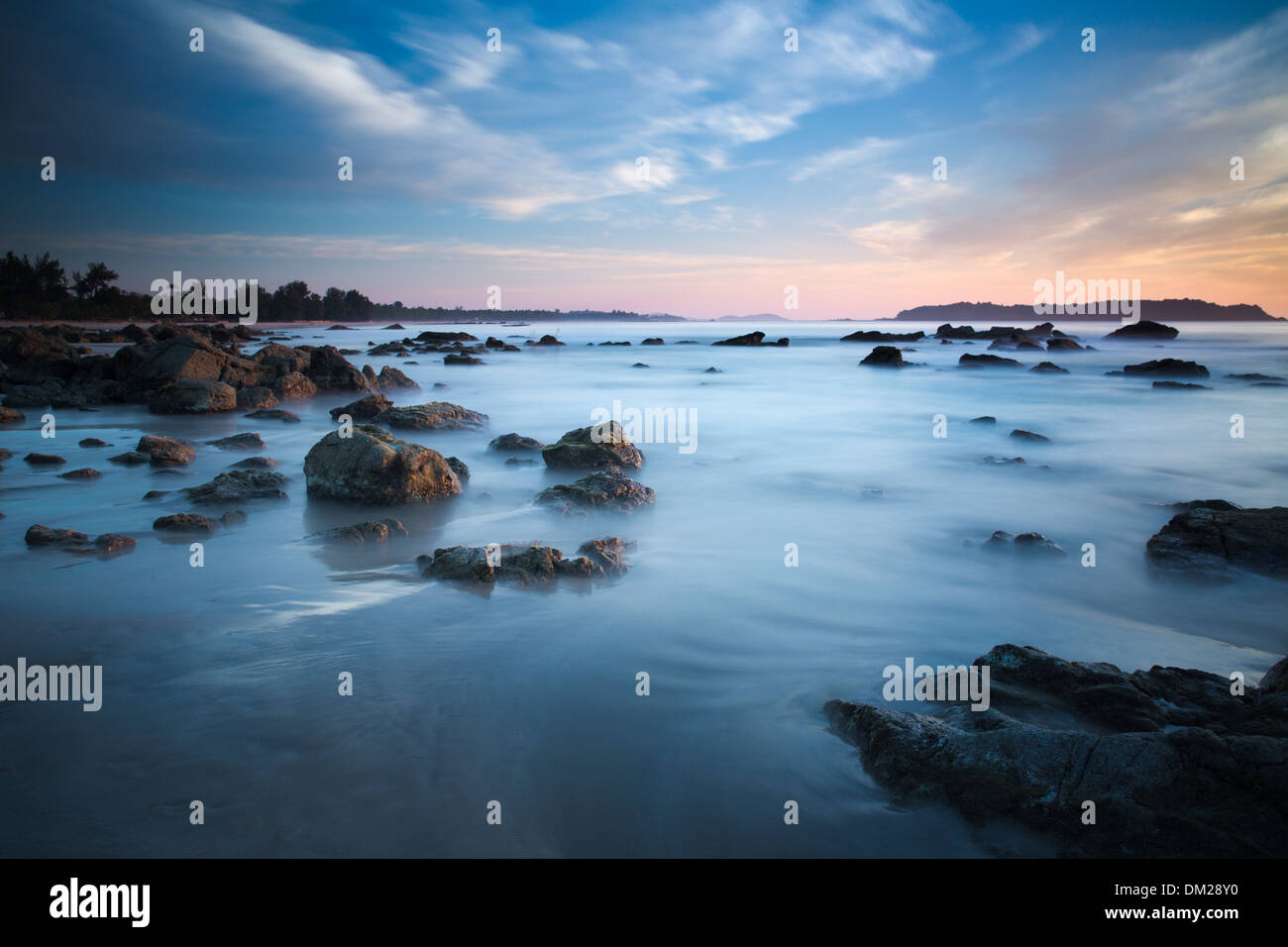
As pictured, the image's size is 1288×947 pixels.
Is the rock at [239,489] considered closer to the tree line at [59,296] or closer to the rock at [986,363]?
the rock at [986,363]

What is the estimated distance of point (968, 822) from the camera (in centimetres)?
255

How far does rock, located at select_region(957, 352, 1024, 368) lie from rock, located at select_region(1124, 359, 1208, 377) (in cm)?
595

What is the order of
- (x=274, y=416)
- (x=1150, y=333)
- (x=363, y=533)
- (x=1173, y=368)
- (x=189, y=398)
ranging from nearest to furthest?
(x=363, y=533), (x=274, y=416), (x=189, y=398), (x=1173, y=368), (x=1150, y=333)

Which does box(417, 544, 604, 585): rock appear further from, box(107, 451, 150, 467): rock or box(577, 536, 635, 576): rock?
box(107, 451, 150, 467): rock

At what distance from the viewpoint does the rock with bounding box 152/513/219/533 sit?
6074mm

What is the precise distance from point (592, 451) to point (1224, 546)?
697cm

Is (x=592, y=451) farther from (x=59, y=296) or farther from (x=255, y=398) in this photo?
(x=59, y=296)

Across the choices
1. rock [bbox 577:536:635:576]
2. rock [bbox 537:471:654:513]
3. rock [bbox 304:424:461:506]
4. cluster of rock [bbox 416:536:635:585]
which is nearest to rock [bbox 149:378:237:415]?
rock [bbox 304:424:461:506]

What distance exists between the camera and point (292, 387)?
56.4 feet

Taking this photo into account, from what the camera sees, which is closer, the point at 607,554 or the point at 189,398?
the point at 607,554

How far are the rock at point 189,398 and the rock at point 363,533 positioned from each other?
10829 millimetres

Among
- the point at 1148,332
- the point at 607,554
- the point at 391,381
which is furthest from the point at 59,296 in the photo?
the point at 1148,332

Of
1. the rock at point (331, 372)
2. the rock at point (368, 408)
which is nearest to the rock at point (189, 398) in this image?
the rock at point (368, 408)

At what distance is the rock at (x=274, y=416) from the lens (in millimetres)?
13648
